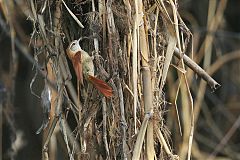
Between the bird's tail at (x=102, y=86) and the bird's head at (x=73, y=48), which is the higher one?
the bird's head at (x=73, y=48)

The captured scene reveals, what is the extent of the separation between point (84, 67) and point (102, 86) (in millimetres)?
32

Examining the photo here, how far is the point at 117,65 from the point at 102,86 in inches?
1.5

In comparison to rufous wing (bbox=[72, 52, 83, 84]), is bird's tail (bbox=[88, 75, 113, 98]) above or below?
below

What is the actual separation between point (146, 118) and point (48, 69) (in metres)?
0.16

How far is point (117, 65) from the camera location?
663 mm

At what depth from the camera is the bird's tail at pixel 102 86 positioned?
64 centimetres

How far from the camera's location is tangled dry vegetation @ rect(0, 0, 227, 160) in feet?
2.15

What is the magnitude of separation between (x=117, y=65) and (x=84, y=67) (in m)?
0.04

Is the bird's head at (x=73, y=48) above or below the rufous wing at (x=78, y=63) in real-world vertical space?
above

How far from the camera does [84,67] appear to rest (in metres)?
0.65

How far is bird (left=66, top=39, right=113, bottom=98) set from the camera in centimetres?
64

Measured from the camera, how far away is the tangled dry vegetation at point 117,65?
66 centimetres

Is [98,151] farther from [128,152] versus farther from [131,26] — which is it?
[131,26]

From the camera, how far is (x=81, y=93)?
69 cm
